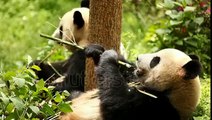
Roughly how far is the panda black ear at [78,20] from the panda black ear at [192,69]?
1.84m

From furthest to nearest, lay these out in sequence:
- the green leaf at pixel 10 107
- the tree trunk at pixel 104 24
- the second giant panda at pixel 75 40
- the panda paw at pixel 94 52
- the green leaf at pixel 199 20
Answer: the green leaf at pixel 199 20 → the second giant panda at pixel 75 40 → the tree trunk at pixel 104 24 → the panda paw at pixel 94 52 → the green leaf at pixel 10 107

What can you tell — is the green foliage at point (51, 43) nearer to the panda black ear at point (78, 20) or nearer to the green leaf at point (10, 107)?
the green leaf at point (10, 107)

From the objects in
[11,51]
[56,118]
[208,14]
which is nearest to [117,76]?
[56,118]

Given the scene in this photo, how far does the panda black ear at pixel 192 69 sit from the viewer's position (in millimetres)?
4387

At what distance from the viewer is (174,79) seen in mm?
4594

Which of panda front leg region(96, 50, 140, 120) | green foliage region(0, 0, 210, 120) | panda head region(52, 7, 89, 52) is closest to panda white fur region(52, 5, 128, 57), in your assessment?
panda head region(52, 7, 89, 52)

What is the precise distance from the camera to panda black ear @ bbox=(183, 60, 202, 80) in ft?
14.4

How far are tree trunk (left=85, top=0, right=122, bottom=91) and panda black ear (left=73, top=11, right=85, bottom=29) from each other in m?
0.60

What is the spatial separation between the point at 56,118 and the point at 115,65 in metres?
0.79

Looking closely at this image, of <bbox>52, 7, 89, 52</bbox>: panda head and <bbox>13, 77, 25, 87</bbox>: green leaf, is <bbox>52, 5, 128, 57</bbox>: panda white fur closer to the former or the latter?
<bbox>52, 7, 89, 52</bbox>: panda head

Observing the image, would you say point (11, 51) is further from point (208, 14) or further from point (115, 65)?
point (115, 65)

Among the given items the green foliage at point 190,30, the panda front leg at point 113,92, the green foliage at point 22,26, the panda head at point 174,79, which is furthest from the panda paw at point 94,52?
the green foliage at point 22,26

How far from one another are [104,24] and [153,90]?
998mm

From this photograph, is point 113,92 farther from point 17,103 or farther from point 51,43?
point 51,43
